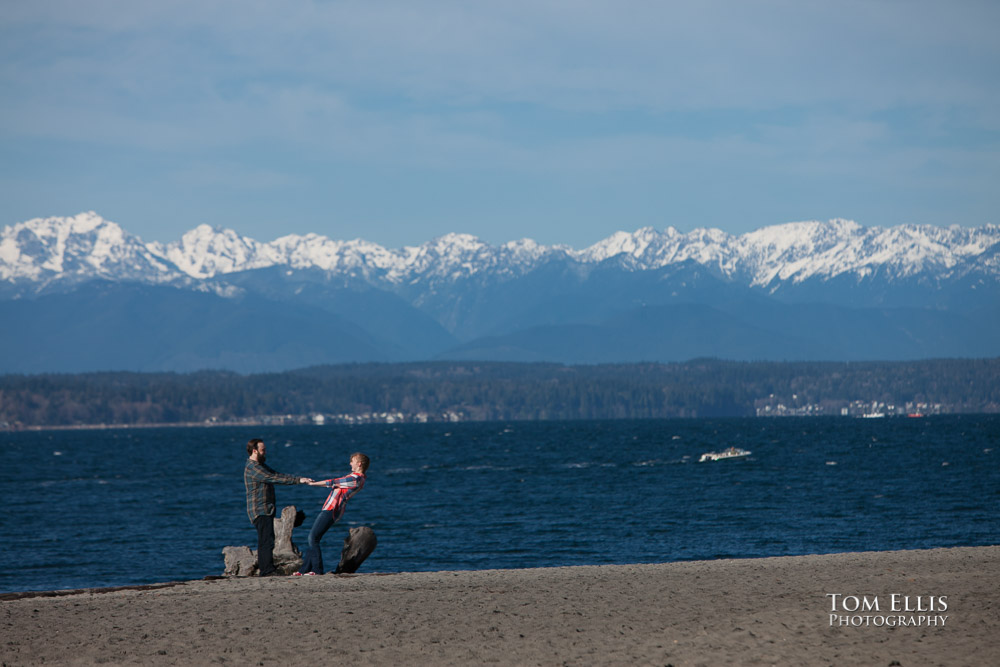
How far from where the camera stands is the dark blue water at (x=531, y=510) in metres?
45.2

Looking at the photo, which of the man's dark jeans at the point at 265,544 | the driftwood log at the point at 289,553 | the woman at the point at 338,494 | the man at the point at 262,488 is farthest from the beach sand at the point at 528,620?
the woman at the point at 338,494

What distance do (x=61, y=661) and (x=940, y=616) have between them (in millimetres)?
13675

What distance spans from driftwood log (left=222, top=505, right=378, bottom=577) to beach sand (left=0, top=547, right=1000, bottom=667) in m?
0.81

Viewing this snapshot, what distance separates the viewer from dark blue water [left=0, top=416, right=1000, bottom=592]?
148 ft

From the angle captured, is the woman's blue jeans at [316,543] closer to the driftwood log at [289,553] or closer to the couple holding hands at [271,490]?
the couple holding hands at [271,490]

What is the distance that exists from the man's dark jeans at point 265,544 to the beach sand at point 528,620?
0.63 meters

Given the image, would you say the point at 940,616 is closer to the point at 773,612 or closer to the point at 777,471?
the point at 773,612

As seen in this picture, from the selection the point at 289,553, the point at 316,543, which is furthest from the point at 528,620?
the point at 289,553

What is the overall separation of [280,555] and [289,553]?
23cm

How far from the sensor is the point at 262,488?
23797 millimetres

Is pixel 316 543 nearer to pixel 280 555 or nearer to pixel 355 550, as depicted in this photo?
pixel 355 550

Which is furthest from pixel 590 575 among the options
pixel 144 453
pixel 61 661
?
pixel 144 453

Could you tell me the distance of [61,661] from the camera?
55.3ft

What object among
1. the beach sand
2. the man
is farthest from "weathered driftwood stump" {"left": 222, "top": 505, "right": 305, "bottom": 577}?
the man
